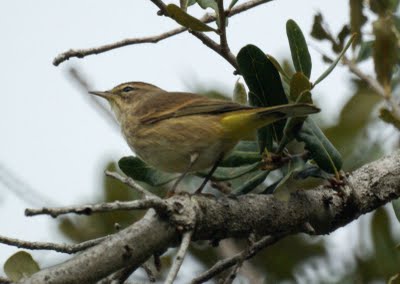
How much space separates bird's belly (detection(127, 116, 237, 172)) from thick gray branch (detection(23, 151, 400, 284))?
849 millimetres

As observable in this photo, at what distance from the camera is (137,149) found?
518 centimetres

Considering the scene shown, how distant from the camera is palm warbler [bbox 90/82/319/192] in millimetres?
4527

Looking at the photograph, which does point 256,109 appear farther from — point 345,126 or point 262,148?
point 345,126

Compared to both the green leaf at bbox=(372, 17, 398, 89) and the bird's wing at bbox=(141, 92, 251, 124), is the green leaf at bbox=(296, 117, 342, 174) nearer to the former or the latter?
the bird's wing at bbox=(141, 92, 251, 124)

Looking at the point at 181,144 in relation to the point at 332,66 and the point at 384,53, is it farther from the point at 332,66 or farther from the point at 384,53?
the point at 384,53

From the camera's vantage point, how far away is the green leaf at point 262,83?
3773 mm

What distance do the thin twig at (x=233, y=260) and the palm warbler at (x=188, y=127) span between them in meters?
0.62

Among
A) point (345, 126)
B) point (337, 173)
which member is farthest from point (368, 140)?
point (337, 173)

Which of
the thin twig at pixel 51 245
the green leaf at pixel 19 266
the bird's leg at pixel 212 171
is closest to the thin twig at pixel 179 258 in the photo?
the thin twig at pixel 51 245

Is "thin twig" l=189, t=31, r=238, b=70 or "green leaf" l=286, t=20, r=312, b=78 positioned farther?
"thin twig" l=189, t=31, r=238, b=70

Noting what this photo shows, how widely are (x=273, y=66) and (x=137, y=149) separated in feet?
5.31

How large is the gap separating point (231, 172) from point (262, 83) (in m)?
0.64

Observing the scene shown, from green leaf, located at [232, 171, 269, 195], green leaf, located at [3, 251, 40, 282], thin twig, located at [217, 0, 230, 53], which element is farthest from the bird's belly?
green leaf, located at [3, 251, 40, 282]

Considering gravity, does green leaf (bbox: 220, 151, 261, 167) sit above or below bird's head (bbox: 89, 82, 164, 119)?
below
